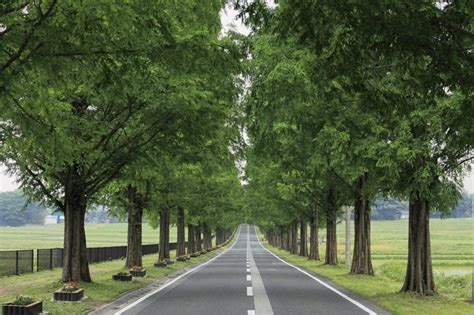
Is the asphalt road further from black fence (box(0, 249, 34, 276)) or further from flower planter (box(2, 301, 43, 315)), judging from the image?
black fence (box(0, 249, 34, 276))

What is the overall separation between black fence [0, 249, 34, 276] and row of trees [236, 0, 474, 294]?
495 inches

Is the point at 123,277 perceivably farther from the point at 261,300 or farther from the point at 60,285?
the point at 261,300

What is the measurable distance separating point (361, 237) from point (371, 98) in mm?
16745

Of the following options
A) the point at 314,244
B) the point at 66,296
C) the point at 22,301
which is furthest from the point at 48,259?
the point at 314,244

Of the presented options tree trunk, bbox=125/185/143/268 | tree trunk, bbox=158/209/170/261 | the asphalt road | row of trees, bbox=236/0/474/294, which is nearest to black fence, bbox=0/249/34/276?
tree trunk, bbox=125/185/143/268

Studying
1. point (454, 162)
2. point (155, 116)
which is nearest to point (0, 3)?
point (155, 116)

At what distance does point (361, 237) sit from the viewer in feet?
78.2

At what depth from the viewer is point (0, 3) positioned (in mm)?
6629

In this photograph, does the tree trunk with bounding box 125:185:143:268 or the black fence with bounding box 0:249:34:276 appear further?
the tree trunk with bounding box 125:185:143:268

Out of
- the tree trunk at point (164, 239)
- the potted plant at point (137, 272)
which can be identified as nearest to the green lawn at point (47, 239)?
the tree trunk at point (164, 239)

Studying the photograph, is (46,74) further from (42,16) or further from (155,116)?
(155,116)

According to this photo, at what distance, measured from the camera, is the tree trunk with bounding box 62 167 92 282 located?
17.2 m

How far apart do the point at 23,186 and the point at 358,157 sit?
39.2 feet

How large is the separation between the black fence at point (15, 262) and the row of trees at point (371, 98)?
12572 mm
